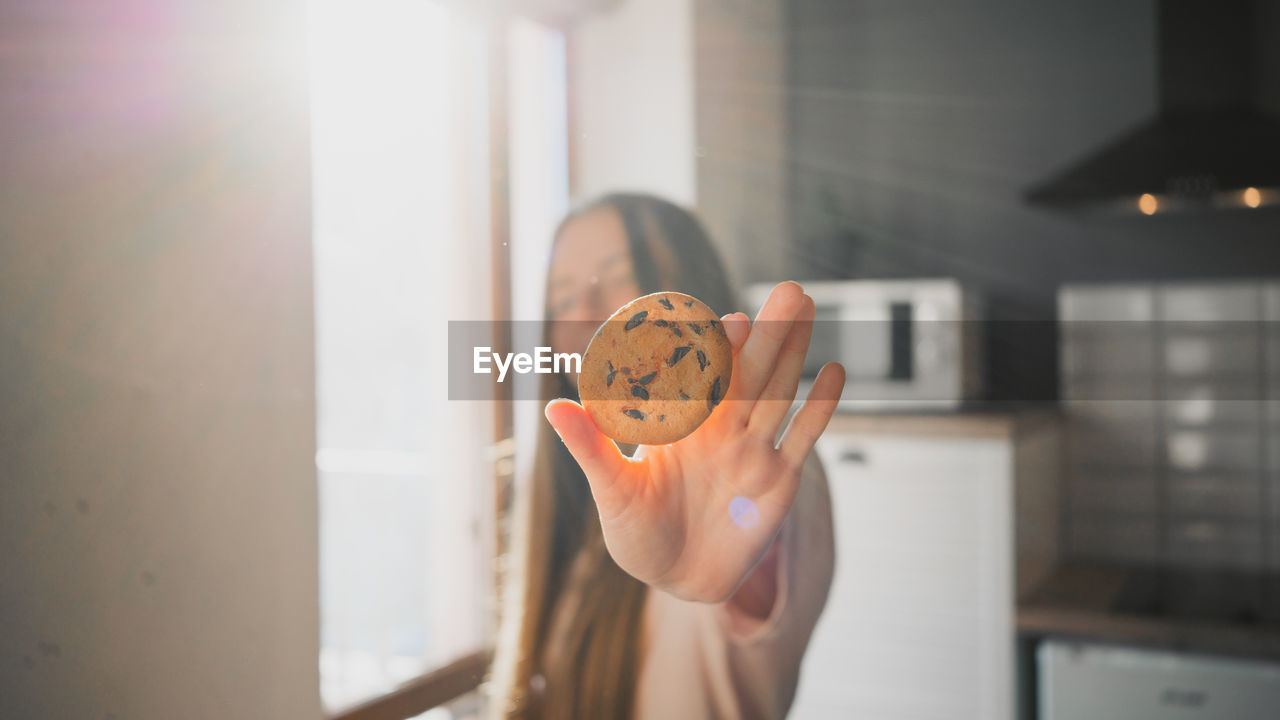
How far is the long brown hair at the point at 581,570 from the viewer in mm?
340

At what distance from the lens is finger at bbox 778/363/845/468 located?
0.85ft

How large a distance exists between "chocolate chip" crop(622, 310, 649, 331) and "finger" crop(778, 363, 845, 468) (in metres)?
0.08

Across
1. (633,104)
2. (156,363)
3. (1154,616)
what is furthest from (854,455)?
(156,363)

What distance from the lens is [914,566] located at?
0.78 metres

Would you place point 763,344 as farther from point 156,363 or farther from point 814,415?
point 156,363

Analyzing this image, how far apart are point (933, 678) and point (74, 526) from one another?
1.80 feet

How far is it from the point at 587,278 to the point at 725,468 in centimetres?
12

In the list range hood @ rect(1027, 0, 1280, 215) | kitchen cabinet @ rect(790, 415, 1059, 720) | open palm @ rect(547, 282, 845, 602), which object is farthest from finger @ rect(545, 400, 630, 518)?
range hood @ rect(1027, 0, 1280, 215)

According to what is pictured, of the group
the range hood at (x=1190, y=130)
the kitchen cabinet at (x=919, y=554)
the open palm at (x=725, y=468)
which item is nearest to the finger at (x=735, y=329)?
the open palm at (x=725, y=468)

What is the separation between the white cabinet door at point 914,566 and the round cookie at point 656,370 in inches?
19.4

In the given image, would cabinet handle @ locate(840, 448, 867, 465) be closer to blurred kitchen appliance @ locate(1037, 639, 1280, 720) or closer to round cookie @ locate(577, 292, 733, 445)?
blurred kitchen appliance @ locate(1037, 639, 1280, 720)

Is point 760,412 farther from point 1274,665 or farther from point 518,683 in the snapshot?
point 1274,665

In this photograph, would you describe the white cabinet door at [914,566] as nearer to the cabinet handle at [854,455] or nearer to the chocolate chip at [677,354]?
the cabinet handle at [854,455]

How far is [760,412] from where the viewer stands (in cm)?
25
